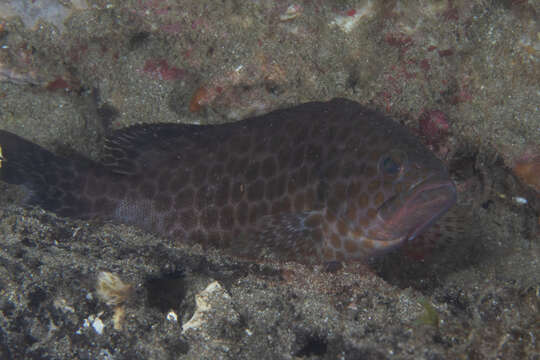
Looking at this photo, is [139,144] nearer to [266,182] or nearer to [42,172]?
[42,172]

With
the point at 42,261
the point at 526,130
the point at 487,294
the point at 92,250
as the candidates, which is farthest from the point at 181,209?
the point at 526,130

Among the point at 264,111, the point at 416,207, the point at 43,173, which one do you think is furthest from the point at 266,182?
the point at 43,173

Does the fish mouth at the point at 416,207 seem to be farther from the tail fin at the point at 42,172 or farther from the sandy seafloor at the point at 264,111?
the tail fin at the point at 42,172

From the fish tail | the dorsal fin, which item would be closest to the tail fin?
the fish tail

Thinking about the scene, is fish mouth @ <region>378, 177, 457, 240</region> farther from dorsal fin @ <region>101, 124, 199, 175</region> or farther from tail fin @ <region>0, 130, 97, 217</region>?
tail fin @ <region>0, 130, 97, 217</region>

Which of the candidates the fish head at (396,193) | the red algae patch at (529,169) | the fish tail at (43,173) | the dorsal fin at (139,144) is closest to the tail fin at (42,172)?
the fish tail at (43,173)

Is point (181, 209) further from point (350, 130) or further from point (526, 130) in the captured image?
point (526, 130)
